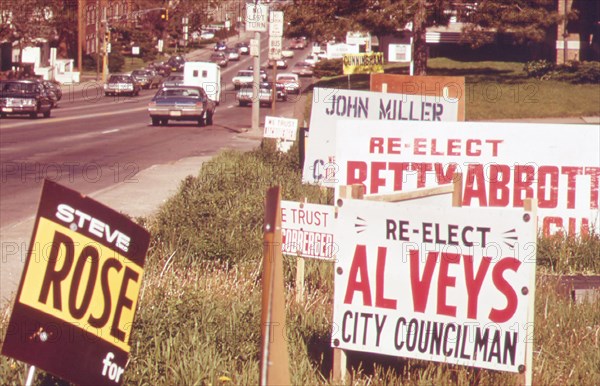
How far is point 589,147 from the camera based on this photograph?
36.5 feet

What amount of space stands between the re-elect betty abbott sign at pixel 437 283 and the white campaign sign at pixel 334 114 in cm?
944

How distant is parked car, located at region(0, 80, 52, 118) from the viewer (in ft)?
150

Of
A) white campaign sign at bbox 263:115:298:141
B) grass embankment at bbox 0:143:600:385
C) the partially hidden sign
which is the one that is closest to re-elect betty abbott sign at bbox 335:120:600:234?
grass embankment at bbox 0:143:600:385

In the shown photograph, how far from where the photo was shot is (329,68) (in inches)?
3381

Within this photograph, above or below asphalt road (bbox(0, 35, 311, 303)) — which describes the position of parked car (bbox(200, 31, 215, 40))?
above

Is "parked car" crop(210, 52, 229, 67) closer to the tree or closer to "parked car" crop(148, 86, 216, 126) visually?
the tree

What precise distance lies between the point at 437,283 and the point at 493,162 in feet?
19.2

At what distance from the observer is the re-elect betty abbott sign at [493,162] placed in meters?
11.1

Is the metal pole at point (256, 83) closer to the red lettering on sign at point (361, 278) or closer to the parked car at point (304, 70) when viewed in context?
the red lettering on sign at point (361, 278)

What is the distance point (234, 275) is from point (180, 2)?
405 feet

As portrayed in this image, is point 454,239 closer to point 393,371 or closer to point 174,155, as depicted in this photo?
point 393,371

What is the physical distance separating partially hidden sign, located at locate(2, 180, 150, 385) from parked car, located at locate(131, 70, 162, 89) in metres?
77.4

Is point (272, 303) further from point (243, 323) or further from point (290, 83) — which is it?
point (290, 83)

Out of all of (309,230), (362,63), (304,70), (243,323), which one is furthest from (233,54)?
(243,323)
